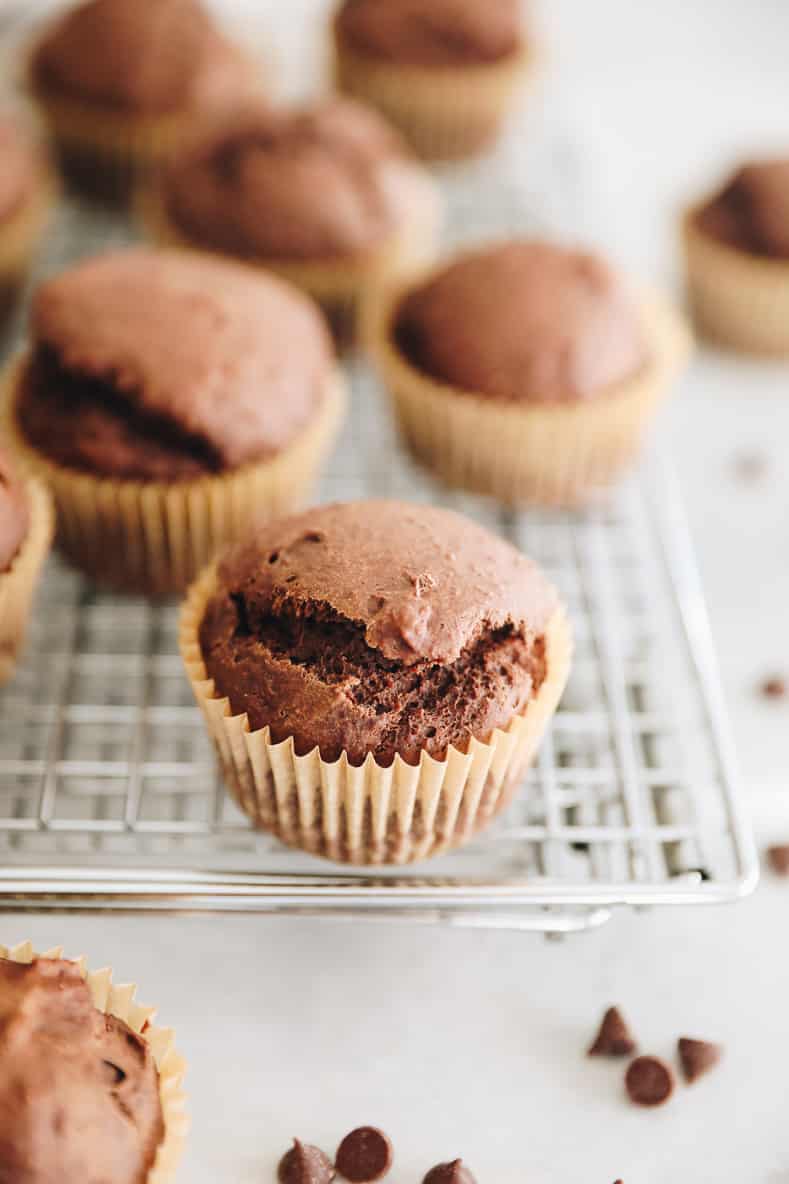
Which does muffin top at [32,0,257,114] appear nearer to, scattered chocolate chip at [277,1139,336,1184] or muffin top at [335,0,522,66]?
muffin top at [335,0,522,66]

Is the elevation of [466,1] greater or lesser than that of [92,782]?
greater

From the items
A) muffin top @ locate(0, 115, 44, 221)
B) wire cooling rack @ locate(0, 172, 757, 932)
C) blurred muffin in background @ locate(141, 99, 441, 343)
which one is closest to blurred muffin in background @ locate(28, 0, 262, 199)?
muffin top @ locate(0, 115, 44, 221)

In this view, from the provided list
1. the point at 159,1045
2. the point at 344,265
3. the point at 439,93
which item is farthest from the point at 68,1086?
the point at 439,93

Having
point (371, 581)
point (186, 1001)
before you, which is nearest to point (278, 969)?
point (186, 1001)

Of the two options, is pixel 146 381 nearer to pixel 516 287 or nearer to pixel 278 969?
pixel 516 287

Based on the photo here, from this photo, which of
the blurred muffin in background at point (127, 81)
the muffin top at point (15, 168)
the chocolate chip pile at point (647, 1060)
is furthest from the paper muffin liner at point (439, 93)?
the chocolate chip pile at point (647, 1060)
